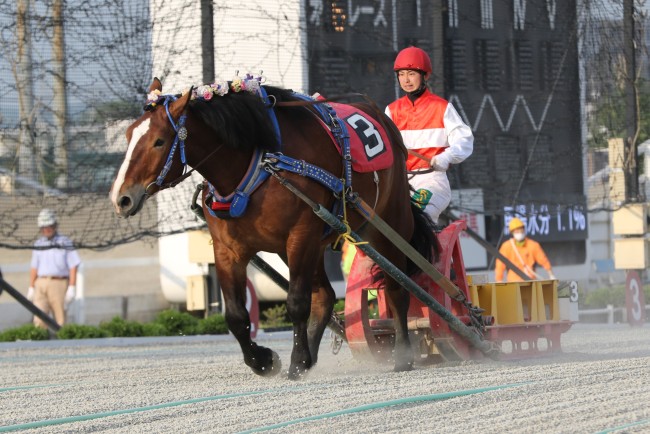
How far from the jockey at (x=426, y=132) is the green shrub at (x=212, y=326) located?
4.47m

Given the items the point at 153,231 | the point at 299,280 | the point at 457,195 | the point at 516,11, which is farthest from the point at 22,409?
the point at 516,11

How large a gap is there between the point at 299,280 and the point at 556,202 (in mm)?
7161

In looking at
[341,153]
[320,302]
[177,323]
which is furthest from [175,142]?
[177,323]

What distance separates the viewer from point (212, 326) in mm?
12539

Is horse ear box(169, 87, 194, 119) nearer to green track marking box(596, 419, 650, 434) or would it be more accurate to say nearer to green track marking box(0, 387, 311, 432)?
green track marking box(0, 387, 311, 432)

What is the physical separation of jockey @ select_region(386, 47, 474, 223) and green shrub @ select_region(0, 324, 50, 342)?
4891mm

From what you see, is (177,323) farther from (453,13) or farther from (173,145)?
(173,145)

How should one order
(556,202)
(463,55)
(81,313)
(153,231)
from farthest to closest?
(81,313)
(556,202)
(463,55)
(153,231)

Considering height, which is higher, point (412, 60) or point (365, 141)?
point (412, 60)

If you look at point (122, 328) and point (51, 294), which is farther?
point (51, 294)

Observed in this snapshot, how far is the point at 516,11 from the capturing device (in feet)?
44.1

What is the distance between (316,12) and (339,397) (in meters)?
6.49

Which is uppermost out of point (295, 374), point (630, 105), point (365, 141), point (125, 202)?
point (630, 105)

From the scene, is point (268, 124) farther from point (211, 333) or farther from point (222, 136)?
point (211, 333)
